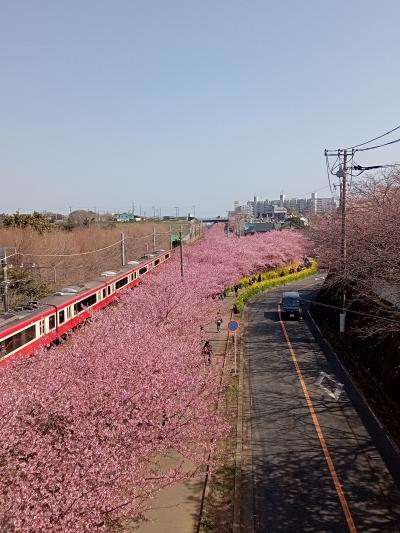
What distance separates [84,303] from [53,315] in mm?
3951

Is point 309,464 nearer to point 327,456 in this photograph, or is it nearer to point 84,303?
point 327,456

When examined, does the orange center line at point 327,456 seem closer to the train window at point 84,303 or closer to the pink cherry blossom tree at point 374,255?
the pink cherry blossom tree at point 374,255

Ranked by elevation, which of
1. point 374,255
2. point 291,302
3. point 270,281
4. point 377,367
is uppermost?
point 374,255

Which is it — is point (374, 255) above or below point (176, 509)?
above

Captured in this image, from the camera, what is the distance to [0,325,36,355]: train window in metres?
14.6

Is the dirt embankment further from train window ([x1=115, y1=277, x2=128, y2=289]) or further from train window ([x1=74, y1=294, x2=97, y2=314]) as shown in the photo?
train window ([x1=115, y1=277, x2=128, y2=289])

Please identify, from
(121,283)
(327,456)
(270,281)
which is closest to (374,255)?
(327,456)

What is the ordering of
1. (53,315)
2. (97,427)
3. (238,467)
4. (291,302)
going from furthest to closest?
(291,302) < (53,315) < (238,467) < (97,427)

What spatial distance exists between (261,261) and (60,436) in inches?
1680

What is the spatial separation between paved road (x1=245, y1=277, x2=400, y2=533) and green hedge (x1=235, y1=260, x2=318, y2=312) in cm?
1636

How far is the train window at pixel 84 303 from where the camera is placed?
2167 centimetres

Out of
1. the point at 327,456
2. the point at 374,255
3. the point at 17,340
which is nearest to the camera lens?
the point at 327,456

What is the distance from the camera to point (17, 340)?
15.6 m

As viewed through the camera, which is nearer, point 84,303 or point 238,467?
point 238,467
